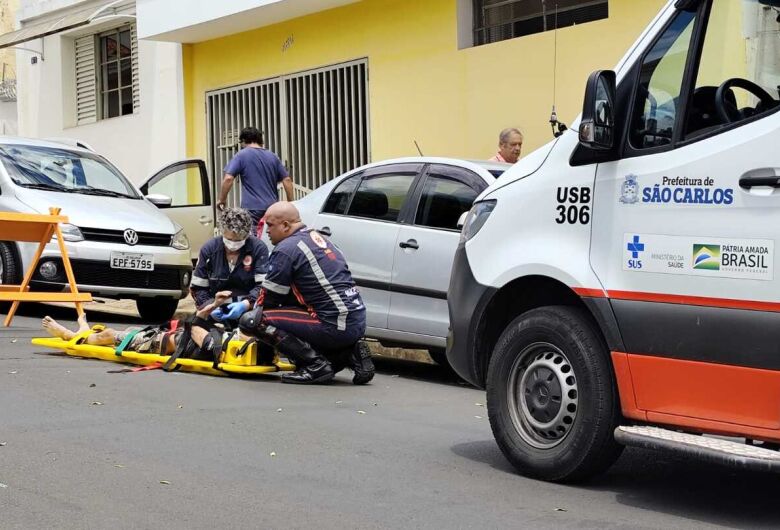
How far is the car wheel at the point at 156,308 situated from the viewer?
529 inches

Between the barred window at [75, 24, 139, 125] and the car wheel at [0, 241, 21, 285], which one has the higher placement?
the barred window at [75, 24, 139, 125]

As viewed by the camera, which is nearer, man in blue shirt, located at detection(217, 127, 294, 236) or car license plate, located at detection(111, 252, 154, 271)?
car license plate, located at detection(111, 252, 154, 271)

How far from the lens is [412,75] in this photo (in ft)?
51.5

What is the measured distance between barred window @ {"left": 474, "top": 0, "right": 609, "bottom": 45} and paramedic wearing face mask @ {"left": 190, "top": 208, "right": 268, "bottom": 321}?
223 inches

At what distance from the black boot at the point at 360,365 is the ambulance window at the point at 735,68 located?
4.18 meters

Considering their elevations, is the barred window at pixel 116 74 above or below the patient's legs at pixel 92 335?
above

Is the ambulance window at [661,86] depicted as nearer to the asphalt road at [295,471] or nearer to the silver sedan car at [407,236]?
the asphalt road at [295,471]

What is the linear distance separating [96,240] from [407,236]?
437 centimetres

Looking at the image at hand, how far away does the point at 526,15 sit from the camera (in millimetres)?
14523

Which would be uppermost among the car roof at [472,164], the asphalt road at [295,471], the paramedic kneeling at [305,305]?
the car roof at [472,164]

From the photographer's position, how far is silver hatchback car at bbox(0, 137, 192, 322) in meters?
12.3

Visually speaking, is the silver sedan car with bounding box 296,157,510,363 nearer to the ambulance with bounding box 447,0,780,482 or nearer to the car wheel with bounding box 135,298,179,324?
the ambulance with bounding box 447,0,780,482

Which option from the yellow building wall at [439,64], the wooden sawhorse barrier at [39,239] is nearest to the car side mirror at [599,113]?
the wooden sawhorse barrier at [39,239]

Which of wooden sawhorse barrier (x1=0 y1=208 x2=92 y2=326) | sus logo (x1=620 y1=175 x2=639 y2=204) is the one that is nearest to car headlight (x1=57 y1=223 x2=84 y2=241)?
wooden sawhorse barrier (x1=0 y1=208 x2=92 y2=326)
